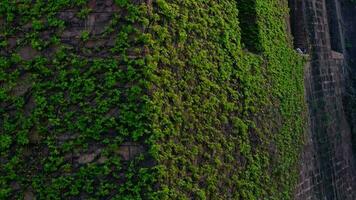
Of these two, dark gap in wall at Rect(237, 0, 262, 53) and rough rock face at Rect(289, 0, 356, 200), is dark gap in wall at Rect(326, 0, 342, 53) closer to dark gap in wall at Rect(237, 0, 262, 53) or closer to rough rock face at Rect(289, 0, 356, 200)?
rough rock face at Rect(289, 0, 356, 200)

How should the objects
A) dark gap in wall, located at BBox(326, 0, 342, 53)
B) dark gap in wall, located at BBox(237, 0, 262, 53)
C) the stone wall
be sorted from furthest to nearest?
dark gap in wall, located at BBox(326, 0, 342, 53) → the stone wall → dark gap in wall, located at BBox(237, 0, 262, 53)

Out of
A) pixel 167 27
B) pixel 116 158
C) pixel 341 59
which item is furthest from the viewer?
pixel 341 59

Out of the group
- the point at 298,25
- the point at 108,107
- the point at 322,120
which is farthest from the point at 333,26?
the point at 108,107

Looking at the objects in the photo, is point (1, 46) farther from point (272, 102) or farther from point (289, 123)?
point (289, 123)

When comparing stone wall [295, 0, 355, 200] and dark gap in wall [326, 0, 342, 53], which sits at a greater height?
dark gap in wall [326, 0, 342, 53]

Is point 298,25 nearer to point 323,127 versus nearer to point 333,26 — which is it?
point 323,127

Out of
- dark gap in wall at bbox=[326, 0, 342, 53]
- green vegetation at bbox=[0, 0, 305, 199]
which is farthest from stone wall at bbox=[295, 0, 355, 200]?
green vegetation at bbox=[0, 0, 305, 199]

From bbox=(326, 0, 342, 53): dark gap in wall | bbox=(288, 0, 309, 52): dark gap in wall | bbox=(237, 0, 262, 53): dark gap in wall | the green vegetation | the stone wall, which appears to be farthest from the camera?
bbox=(326, 0, 342, 53): dark gap in wall

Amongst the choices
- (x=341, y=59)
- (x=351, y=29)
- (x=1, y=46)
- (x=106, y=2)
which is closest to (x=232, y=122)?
(x=106, y=2)
